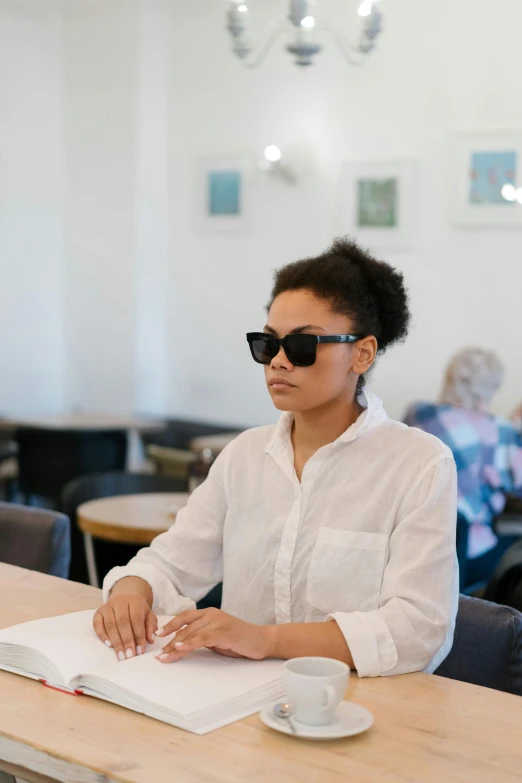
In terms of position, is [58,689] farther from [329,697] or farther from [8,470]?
[8,470]

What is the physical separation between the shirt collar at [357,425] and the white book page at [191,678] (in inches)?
18.6

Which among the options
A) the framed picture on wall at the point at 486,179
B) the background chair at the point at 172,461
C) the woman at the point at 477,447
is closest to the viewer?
the woman at the point at 477,447

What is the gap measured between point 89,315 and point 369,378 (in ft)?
17.8

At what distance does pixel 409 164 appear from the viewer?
588 centimetres

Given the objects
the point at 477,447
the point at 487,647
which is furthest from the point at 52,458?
the point at 487,647

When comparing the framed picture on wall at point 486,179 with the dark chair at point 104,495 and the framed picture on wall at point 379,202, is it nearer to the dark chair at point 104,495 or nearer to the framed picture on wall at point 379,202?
the framed picture on wall at point 379,202

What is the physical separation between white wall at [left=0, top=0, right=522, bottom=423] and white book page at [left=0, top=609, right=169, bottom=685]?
4214 mm

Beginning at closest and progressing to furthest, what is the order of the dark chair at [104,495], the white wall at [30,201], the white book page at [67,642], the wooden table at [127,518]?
the white book page at [67,642] < the wooden table at [127,518] < the dark chair at [104,495] < the white wall at [30,201]

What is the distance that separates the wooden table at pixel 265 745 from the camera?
1.26 meters

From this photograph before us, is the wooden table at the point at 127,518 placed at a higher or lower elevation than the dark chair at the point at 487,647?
lower

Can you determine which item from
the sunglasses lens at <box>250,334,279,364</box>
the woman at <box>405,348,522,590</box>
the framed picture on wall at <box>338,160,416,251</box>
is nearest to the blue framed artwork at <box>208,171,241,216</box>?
the framed picture on wall at <box>338,160,416,251</box>

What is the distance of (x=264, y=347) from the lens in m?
1.90

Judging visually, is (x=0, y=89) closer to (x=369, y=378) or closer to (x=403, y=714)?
(x=369, y=378)

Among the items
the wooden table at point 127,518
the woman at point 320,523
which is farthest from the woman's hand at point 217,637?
the wooden table at point 127,518
